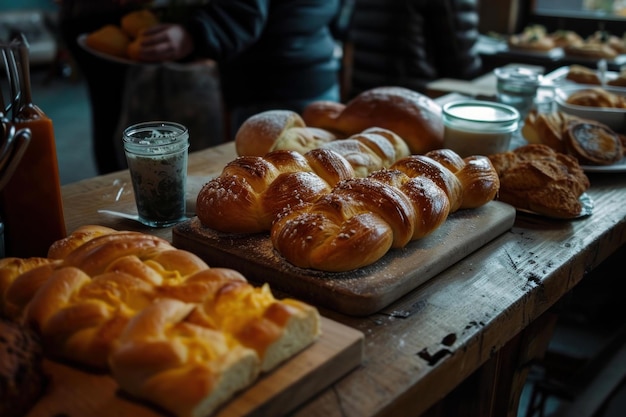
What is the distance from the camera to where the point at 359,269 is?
1.16 m

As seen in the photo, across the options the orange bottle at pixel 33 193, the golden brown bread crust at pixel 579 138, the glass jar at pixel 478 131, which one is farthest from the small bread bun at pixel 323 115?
the orange bottle at pixel 33 193

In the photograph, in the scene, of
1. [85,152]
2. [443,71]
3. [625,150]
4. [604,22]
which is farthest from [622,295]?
[85,152]

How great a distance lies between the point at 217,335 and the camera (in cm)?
83

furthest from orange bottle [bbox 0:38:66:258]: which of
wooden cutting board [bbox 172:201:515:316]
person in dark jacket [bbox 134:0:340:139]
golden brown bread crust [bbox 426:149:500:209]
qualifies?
person in dark jacket [bbox 134:0:340:139]

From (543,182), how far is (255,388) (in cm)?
99

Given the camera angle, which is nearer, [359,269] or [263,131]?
[359,269]

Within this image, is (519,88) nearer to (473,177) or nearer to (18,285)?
(473,177)

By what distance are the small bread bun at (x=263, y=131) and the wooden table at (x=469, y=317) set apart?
0.15 meters

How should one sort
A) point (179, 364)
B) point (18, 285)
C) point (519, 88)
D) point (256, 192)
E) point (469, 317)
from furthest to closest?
point (519, 88), point (256, 192), point (469, 317), point (18, 285), point (179, 364)

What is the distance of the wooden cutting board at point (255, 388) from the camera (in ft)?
2.60

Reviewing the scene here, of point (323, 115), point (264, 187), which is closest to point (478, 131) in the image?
point (323, 115)

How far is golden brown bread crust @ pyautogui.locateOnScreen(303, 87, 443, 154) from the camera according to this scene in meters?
1.79

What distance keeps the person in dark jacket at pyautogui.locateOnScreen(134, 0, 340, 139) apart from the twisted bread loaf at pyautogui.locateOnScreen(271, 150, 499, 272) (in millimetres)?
1386

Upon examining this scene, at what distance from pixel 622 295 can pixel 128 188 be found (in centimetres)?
224
